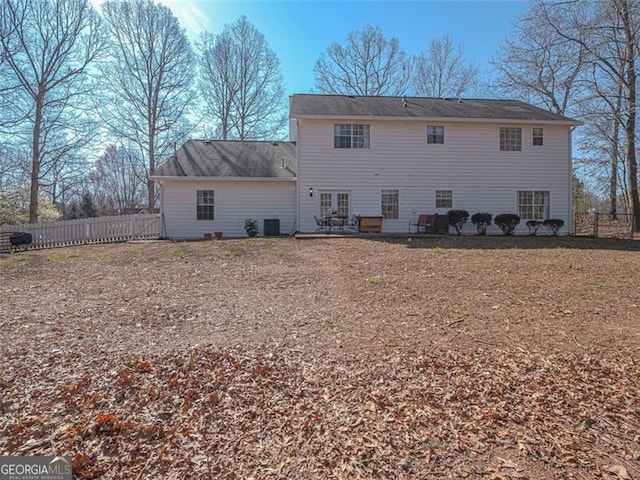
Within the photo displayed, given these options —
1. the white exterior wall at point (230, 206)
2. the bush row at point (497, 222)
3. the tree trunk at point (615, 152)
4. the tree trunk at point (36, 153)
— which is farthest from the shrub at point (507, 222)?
the tree trunk at point (36, 153)

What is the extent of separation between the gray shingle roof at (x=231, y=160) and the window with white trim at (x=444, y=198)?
6.49 metres

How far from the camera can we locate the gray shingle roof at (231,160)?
15.3 meters

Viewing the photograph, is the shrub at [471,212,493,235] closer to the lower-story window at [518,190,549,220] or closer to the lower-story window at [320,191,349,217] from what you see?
the lower-story window at [518,190,549,220]

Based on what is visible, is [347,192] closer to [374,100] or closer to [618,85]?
[374,100]

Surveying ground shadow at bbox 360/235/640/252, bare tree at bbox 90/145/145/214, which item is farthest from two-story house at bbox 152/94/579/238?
bare tree at bbox 90/145/145/214

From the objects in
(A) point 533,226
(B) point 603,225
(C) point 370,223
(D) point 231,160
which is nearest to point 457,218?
(A) point 533,226

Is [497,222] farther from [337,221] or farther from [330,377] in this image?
[330,377]

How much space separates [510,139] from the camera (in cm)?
1546

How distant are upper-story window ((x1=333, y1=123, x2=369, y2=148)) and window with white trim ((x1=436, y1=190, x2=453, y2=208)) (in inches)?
153

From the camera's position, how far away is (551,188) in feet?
50.8

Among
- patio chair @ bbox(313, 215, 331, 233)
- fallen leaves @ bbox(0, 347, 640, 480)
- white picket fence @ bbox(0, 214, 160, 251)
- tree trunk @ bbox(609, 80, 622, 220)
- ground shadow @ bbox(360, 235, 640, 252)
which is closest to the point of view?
fallen leaves @ bbox(0, 347, 640, 480)

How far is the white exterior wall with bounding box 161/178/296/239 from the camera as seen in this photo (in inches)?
600

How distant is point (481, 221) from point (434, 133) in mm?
4378

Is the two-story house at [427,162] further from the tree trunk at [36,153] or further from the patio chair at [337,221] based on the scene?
the tree trunk at [36,153]
